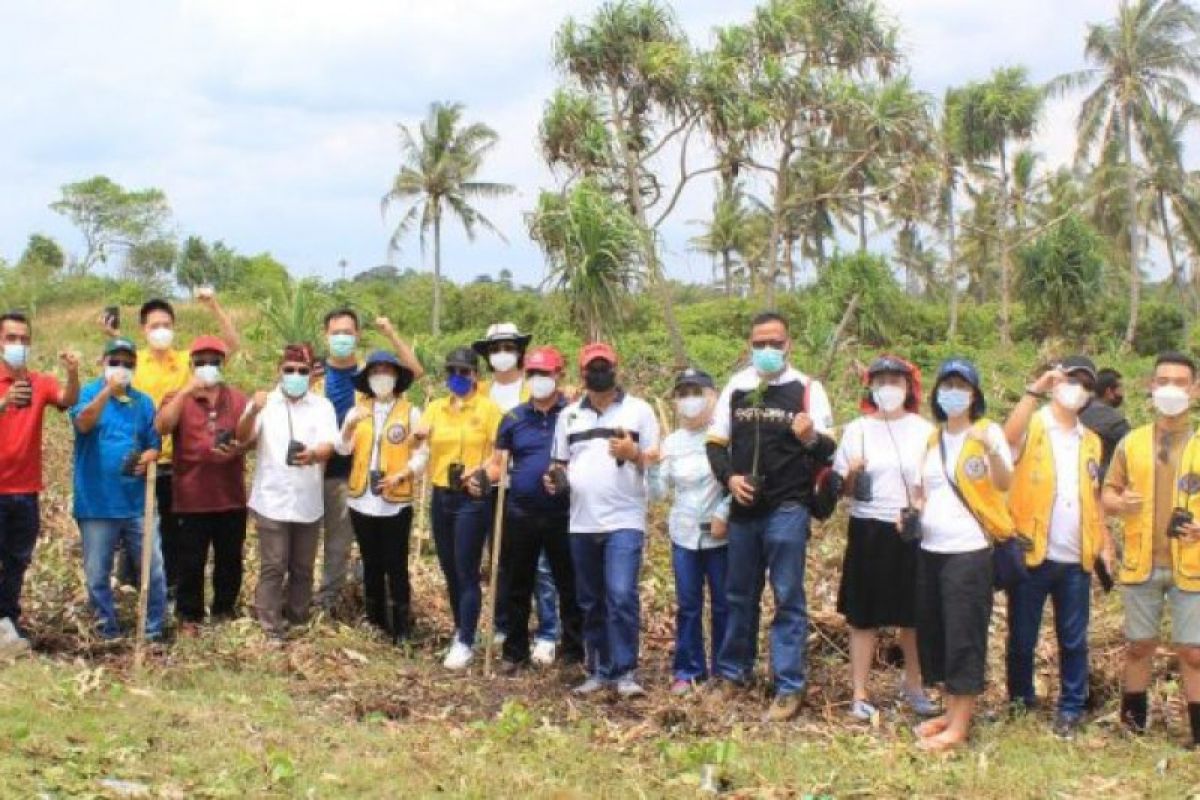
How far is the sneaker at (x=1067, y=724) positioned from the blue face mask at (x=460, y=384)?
140 inches

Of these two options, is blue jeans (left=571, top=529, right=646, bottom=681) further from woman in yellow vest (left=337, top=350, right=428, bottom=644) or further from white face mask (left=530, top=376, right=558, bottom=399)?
woman in yellow vest (left=337, top=350, right=428, bottom=644)

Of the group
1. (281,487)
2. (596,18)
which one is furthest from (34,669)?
(596,18)

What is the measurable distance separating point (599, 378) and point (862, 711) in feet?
6.95

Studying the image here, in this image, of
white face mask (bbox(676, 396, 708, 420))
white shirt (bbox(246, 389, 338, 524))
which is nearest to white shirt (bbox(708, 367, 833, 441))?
white face mask (bbox(676, 396, 708, 420))

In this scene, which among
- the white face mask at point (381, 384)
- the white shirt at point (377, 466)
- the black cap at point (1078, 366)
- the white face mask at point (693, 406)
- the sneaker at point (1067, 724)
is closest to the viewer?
the sneaker at point (1067, 724)

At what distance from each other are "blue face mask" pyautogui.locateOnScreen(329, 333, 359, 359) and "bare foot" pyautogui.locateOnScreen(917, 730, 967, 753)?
13.2 ft

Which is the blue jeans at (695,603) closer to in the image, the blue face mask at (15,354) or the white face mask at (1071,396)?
the white face mask at (1071,396)

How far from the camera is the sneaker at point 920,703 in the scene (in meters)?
6.07

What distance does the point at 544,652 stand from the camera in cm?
710

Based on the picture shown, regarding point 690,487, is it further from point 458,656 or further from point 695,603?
point 458,656

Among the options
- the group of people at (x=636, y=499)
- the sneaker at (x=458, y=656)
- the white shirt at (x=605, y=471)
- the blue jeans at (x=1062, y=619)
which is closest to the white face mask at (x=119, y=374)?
the group of people at (x=636, y=499)

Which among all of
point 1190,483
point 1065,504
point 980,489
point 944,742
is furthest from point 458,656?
point 1190,483

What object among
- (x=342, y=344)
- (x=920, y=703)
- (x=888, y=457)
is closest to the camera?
(x=888, y=457)

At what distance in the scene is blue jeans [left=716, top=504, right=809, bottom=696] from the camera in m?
5.99
